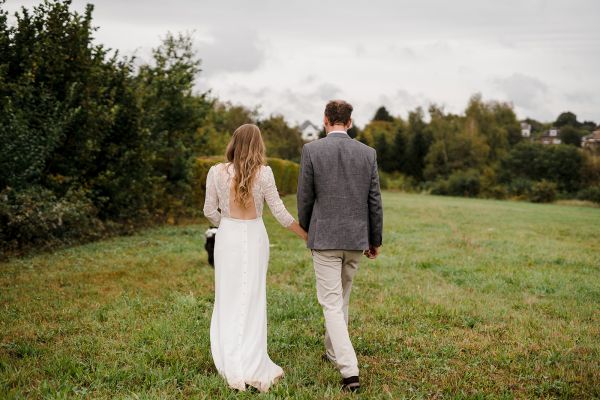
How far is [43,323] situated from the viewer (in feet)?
19.1

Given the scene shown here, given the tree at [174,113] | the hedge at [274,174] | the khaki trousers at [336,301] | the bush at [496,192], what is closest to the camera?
the khaki trousers at [336,301]

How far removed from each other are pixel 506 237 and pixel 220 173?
1206cm

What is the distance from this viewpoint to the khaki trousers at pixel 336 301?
14.0ft

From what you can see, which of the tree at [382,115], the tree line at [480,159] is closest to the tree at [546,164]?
the tree line at [480,159]

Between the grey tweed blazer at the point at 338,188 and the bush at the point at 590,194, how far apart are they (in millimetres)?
41558

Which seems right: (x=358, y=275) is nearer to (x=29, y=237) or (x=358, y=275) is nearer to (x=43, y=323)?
(x=43, y=323)

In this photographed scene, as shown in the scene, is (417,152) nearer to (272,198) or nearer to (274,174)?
(274,174)

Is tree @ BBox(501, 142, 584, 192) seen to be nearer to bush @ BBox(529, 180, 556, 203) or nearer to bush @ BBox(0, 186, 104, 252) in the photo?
bush @ BBox(529, 180, 556, 203)

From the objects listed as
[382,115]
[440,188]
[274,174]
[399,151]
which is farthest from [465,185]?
[382,115]

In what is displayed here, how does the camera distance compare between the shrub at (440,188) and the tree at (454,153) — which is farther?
the tree at (454,153)

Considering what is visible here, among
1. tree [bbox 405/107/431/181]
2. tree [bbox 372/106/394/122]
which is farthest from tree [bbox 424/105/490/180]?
tree [bbox 372/106/394/122]

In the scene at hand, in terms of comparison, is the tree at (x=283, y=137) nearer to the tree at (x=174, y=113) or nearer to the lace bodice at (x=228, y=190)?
the tree at (x=174, y=113)

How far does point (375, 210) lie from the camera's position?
449cm

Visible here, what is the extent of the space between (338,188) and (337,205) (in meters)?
0.14
